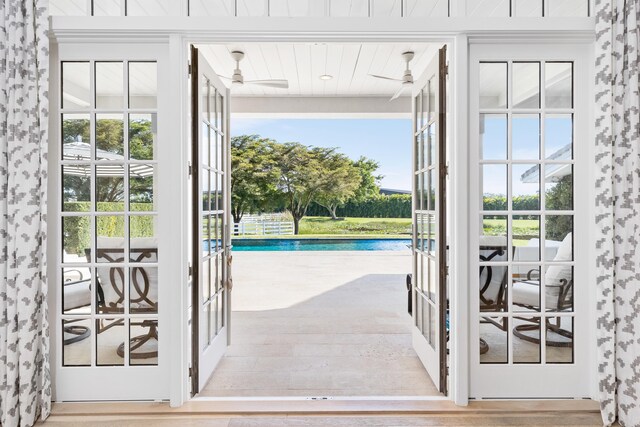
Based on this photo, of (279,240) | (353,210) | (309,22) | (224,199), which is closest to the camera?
(309,22)

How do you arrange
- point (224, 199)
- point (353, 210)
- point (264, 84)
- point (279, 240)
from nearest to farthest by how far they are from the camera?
1. point (224, 199)
2. point (264, 84)
3. point (279, 240)
4. point (353, 210)

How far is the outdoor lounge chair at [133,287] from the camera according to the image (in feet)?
7.77

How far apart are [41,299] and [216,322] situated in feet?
3.74

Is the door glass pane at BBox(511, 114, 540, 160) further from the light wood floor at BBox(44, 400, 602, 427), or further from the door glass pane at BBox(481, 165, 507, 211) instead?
the light wood floor at BBox(44, 400, 602, 427)

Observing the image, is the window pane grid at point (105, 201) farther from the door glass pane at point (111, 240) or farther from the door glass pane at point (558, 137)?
the door glass pane at point (558, 137)

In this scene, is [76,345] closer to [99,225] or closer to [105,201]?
[99,225]

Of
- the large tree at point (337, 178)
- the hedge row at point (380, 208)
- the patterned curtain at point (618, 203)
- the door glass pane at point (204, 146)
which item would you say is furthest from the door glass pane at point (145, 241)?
the hedge row at point (380, 208)

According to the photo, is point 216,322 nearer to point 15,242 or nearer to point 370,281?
point 15,242

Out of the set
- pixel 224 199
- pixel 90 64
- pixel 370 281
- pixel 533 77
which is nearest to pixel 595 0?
pixel 533 77

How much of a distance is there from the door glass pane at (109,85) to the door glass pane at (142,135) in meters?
0.13

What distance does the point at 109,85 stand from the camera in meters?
2.34

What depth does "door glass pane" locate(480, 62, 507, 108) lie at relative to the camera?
2395 mm

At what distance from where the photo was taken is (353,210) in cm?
1617

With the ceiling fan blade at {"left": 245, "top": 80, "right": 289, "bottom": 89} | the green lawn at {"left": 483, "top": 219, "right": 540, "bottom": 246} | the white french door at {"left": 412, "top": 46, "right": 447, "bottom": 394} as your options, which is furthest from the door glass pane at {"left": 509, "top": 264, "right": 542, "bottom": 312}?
the ceiling fan blade at {"left": 245, "top": 80, "right": 289, "bottom": 89}
